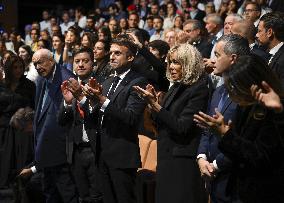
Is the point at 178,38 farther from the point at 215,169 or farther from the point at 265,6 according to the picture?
the point at 265,6

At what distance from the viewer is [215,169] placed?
3922 millimetres

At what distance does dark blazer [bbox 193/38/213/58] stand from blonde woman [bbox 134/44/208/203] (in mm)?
2584

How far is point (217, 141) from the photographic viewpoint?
407cm

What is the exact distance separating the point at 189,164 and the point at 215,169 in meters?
0.48

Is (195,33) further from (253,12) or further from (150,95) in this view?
(150,95)

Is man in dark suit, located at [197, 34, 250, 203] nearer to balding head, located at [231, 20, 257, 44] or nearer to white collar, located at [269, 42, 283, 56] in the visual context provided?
white collar, located at [269, 42, 283, 56]

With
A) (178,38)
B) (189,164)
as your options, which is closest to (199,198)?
(189,164)

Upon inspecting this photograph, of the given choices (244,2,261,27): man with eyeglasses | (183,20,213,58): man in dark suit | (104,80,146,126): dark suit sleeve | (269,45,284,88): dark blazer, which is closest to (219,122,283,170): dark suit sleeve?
(104,80,146,126): dark suit sleeve

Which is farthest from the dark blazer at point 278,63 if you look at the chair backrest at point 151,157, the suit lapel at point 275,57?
the chair backrest at point 151,157

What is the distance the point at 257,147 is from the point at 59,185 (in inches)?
122

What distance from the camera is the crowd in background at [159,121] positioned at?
124 inches

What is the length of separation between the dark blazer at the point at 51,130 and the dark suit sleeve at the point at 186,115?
1.82 metres

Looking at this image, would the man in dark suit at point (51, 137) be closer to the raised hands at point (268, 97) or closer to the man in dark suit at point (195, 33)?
the man in dark suit at point (195, 33)

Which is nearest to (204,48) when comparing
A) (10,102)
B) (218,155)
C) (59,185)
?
(10,102)
